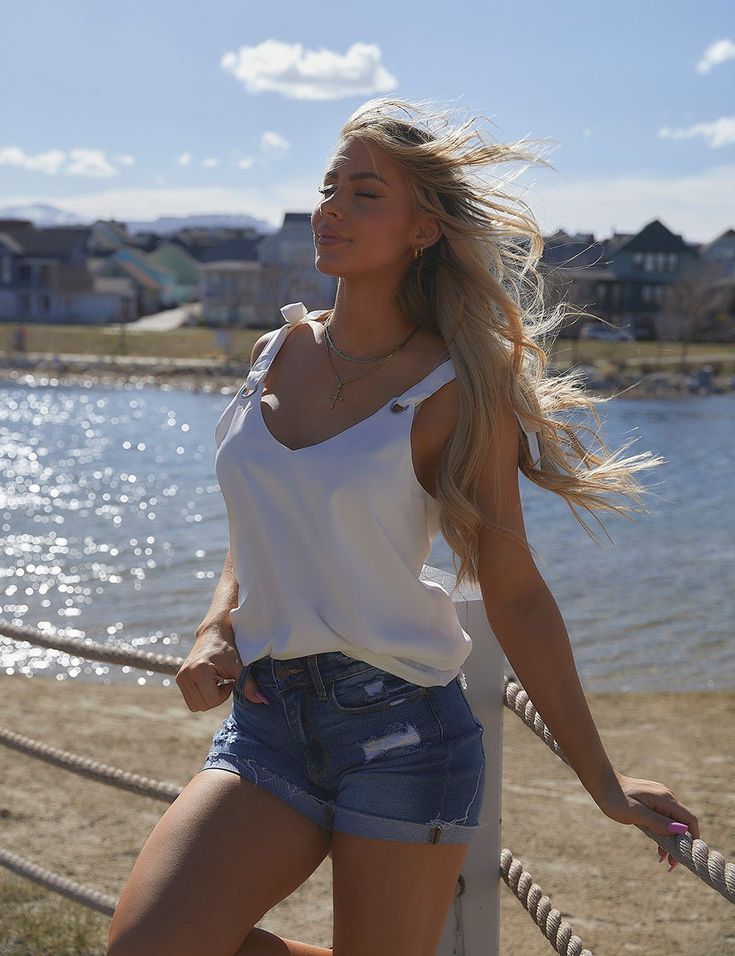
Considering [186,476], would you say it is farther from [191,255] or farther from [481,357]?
[191,255]

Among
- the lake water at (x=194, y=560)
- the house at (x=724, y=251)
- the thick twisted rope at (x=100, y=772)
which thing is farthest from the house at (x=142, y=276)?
the thick twisted rope at (x=100, y=772)

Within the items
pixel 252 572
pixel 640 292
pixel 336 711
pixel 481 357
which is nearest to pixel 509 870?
pixel 336 711

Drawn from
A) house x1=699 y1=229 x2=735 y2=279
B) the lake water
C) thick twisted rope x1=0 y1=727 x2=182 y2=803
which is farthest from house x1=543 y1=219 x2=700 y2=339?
thick twisted rope x1=0 y1=727 x2=182 y2=803

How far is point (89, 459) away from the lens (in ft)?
95.8

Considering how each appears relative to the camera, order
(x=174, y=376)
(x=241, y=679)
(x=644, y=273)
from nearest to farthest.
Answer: (x=241, y=679), (x=174, y=376), (x=644, y=273)

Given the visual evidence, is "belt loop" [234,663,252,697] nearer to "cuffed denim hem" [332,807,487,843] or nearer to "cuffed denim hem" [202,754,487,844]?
"cuffed denim hem" [202,754,487,844]

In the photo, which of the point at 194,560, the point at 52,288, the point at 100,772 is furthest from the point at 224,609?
the point at 52,288

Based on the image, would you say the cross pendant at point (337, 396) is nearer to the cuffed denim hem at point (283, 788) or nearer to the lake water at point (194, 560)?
the lake water at point (194, 560)

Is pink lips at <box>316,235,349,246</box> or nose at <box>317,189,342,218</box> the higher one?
nose at <box>317,189,342,218</box>

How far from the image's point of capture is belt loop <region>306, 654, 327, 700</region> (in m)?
2.05

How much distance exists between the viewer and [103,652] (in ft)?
11.1

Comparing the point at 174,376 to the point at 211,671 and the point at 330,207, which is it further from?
the point at 211,671

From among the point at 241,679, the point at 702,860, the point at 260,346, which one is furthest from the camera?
the point at 260,346

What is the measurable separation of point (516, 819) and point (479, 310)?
4.73m
